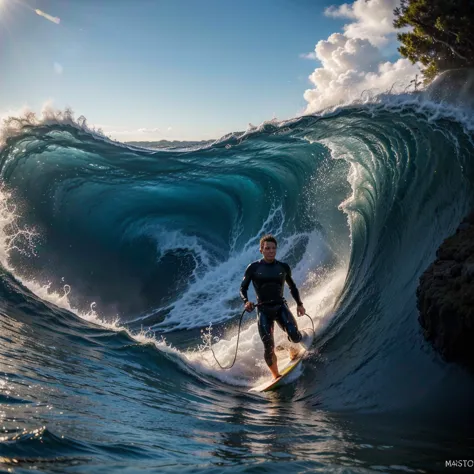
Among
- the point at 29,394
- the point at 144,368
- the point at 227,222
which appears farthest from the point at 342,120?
the point at 29,394

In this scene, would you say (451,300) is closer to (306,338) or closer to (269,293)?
(269,293)

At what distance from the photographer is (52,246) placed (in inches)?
610

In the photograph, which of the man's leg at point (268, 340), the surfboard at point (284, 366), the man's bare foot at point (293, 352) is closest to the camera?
the surfboard at point (284, 366)

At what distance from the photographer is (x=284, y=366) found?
7879mm

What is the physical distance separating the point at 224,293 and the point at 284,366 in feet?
19.4

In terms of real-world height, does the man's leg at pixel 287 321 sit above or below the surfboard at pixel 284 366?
above

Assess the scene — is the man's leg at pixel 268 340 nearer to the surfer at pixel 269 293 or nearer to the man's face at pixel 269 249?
the surfer at pixel 269 293

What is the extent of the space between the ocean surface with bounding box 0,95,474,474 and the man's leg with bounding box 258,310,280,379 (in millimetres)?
396

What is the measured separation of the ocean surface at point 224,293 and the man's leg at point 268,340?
1.30ft

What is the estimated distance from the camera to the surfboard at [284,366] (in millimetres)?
7207

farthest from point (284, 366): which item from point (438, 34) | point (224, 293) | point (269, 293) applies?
point (438, 34)

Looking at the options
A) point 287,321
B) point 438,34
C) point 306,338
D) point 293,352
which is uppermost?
point 438,34

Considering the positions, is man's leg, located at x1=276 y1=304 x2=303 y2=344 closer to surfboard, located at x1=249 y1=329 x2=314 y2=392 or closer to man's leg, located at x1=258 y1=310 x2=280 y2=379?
man's leg, located at x1=258 y1=310 x2=280 y2=379

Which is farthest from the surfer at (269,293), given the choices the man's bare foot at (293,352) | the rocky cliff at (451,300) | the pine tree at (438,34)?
the pine tree at (438,34)
